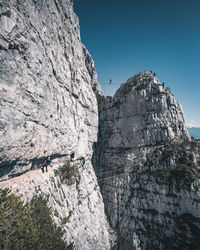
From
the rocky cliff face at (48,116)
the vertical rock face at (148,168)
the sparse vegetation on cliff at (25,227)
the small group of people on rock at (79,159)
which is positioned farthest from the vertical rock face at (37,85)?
the vertical rock face at (148,168)

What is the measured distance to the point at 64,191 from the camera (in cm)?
2670

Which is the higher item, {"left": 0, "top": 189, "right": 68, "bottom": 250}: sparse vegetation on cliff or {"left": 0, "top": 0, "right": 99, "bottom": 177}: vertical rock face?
{"left": 0, "top": 0, "right": 99, "bottom": 177}: vertical rock face

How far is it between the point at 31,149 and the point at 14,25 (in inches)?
667

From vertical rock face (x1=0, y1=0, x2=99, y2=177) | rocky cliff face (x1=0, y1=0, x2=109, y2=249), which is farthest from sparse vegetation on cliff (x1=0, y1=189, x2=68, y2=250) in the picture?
vertical rock face (x1=0, y1=0, x2=99, y2=177)

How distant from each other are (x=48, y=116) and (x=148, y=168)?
29089 millimetres

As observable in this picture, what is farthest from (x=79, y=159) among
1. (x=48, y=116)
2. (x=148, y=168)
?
(x=148, y=168)

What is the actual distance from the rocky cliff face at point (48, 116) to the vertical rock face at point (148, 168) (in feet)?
22.6

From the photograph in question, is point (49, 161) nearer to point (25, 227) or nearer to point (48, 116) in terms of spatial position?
point (48, 116)

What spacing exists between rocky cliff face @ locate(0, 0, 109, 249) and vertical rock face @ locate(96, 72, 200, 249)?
689 cm

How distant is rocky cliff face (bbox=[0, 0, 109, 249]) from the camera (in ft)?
54.1

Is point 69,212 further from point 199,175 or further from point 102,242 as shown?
point 199,175

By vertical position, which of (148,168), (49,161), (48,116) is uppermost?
(48,116)

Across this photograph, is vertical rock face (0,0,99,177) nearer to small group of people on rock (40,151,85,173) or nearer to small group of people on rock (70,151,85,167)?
small group of people on rock (40,151,85,173)

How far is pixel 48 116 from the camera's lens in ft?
75.7
